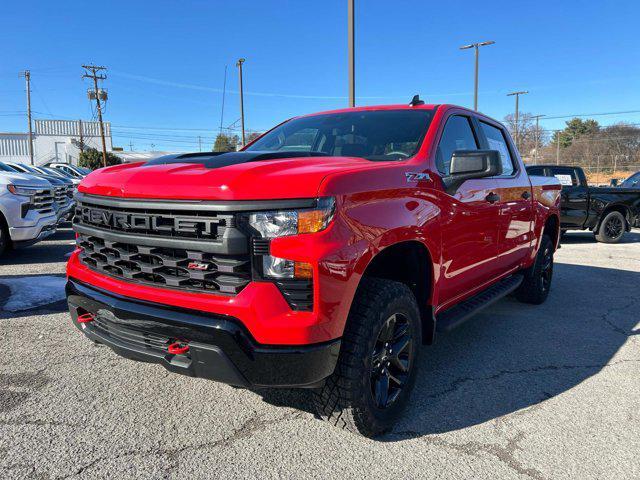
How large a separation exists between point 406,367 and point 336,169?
122 cm

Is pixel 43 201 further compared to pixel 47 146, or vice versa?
pixel 47 146

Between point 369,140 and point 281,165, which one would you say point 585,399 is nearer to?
point 369,140

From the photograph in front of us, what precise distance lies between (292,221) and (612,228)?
1120 cm

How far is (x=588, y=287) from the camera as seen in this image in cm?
629

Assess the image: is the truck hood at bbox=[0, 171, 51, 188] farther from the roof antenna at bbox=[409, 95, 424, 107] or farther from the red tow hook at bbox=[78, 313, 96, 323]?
the roof antenna at bbox=[409, 95, 424, 107]

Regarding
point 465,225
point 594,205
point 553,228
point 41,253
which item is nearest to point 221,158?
point 465,225

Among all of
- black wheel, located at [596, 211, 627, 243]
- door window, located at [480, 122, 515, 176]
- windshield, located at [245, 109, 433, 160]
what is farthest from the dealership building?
door window, located at [480, 122, 515, 176]

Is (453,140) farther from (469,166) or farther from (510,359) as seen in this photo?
(510,359)

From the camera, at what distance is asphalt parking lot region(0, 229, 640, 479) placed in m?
2.29

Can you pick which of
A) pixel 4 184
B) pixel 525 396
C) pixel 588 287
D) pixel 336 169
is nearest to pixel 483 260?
pixel 525 396

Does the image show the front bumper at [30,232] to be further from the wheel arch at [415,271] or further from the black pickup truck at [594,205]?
the black pickup truck at [594,205]

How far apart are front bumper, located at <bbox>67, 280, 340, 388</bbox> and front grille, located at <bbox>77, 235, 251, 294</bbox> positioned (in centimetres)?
13

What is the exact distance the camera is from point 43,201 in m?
7.43

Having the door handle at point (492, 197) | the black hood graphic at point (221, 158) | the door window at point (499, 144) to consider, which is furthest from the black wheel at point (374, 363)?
the door window at point (499, 144)
